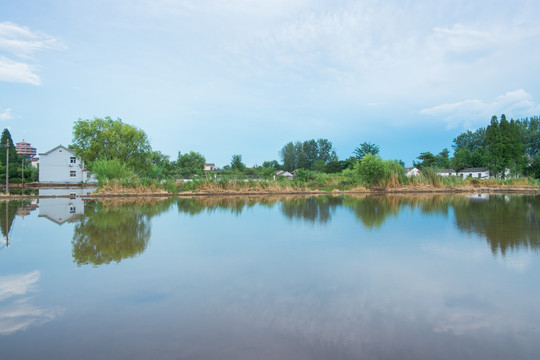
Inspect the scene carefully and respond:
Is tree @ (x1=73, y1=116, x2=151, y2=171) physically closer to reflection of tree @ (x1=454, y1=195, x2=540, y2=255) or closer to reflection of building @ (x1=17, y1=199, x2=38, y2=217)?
reflection of building @ (x1=17, y1=199, x2=38, y2=217)

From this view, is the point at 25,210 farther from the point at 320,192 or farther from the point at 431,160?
the point at 431,160

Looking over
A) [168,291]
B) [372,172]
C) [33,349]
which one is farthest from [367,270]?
[372,172]

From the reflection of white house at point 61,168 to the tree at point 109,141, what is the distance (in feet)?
5.44

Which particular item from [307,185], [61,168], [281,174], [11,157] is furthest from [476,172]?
[11,157]

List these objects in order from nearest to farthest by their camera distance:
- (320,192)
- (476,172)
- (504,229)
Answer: (504,229) < (320,192) < (476,172)

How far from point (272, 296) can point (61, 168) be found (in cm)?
5073

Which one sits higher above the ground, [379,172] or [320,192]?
[379,172]

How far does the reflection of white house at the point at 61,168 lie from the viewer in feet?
149

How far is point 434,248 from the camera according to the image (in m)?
7.23

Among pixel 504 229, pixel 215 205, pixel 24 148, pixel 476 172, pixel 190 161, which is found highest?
pixel 24 148

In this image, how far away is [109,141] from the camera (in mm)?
45844

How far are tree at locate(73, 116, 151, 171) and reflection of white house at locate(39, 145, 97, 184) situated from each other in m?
1.66

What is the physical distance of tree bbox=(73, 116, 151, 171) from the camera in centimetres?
4503

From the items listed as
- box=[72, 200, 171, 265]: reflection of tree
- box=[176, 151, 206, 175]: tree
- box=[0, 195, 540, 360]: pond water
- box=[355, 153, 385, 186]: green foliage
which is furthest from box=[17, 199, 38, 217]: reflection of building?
box=[176, 151, 206, 175]: tree
